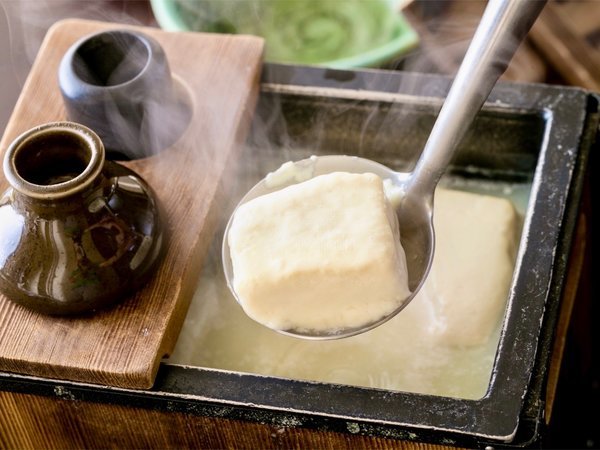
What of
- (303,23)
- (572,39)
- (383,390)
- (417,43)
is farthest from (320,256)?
(572,39)

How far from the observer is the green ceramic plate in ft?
6.32

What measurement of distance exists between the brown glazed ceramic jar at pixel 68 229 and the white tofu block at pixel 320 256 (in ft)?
0.53

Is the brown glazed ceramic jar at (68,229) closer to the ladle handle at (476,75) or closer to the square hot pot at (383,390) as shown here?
the square hot pot at (383,390)

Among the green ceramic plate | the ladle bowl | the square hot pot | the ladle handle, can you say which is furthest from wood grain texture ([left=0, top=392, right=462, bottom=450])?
the green ceramic plate

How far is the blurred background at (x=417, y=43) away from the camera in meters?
1.68

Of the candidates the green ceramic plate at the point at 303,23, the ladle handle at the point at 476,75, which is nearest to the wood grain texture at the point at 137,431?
the ladle handle at the point at 476,75

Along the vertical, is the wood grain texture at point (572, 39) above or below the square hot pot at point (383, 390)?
below

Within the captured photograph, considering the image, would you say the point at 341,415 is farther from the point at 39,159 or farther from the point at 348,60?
the point at 348,60

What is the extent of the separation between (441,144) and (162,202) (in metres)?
0.45

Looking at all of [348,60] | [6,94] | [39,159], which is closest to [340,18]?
[348,60]

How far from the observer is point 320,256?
1.09 m

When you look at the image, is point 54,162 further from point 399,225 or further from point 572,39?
point 572,39

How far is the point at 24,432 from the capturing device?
1.33 meters

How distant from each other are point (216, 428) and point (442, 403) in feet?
1.10
